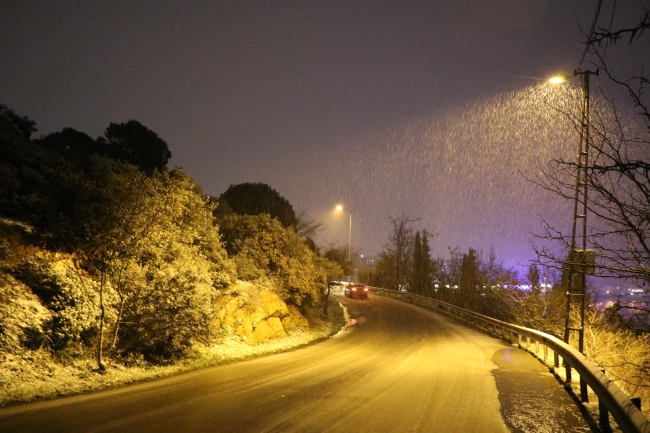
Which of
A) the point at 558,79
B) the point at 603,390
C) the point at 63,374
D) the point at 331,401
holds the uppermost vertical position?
the point at 558,79

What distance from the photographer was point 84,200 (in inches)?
511

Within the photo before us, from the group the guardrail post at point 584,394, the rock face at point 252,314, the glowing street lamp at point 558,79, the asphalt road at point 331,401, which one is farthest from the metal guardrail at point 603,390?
the rock face at point 252,314

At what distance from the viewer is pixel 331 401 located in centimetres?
880

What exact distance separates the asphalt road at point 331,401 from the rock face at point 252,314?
2524mm

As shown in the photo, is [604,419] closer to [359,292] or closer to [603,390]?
[603,390]

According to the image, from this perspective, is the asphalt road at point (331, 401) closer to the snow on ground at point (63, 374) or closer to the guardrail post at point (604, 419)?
the guardrail post at point (604, 419)

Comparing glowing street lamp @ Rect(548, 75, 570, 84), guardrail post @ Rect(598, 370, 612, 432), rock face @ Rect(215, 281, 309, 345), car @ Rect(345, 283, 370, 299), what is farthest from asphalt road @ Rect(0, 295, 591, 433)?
car @ Rect(345, 283, 370, 299)

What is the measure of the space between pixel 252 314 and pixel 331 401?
31.9 feet

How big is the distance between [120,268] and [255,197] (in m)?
22.9

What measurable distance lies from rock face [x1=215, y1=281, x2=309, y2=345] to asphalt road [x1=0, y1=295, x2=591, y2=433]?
8.28ft

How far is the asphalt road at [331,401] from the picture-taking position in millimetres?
7203

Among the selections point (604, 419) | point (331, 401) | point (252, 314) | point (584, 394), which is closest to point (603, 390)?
point (604, 419)

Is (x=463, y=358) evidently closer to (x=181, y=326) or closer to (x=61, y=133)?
(x=181, y=326)

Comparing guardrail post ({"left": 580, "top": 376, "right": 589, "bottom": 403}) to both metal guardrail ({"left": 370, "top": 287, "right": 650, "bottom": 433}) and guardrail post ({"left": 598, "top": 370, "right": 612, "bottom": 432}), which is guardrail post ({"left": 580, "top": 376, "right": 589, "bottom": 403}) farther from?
guardrail post ({"left": 598, "top": 370, "right": 612, "bottom": 432})
